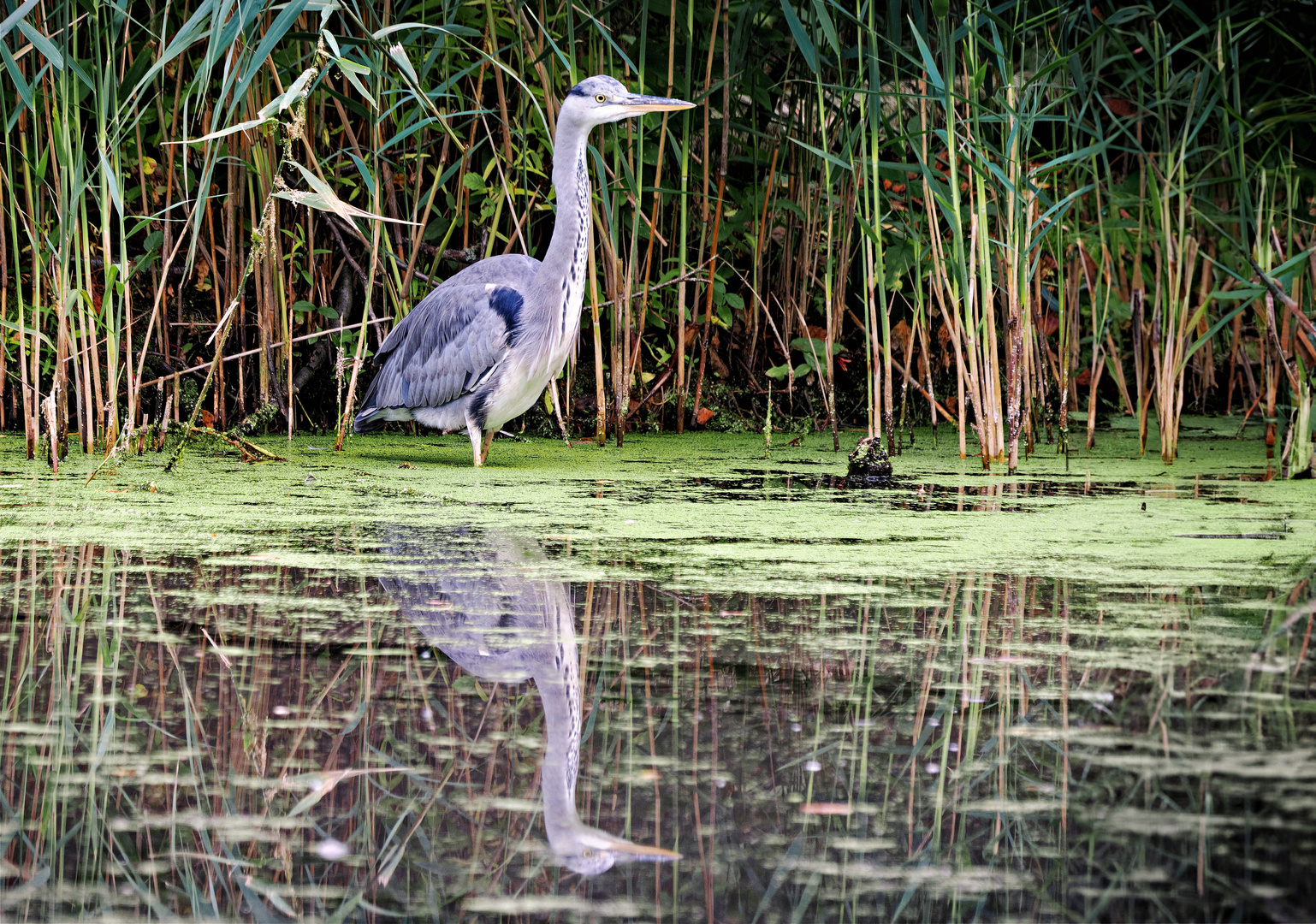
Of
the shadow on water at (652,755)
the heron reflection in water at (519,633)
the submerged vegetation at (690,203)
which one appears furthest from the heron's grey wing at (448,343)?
the shadow on water at (652,755)

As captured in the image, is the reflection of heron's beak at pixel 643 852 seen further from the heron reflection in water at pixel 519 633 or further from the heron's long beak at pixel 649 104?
the heron's long beak at pixel 649 104

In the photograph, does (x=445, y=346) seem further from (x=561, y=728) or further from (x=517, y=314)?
(x=561, y=728)

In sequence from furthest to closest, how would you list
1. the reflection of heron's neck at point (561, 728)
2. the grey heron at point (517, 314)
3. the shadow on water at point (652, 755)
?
the grey heron at point (517, 314) < the reflection of heron's neck at point (561, 728) < the shadow on water at point (652, 755)

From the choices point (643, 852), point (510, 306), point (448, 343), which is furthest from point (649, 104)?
point (643, 852)

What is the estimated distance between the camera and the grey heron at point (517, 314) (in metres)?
3.28

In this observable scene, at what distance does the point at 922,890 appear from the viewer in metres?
0.91

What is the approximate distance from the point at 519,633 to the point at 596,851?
62 centimetres

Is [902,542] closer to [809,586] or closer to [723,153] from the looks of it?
[809,586]

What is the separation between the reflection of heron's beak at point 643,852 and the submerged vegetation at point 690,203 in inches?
79.3

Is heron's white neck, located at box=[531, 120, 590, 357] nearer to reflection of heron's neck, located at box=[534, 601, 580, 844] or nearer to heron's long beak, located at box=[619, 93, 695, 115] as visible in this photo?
heron's long beak, located at box=[619, 93, 695, 115]

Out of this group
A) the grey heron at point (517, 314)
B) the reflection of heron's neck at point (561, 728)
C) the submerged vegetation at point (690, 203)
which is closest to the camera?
the reflection of heron's neck at point (561, 728)

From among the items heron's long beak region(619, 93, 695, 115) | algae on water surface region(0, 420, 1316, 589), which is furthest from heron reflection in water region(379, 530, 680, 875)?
heron's long beak region(619, 93, 695, 115)

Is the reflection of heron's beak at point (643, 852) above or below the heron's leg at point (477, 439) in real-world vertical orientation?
below

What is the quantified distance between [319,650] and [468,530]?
809 millimetres
